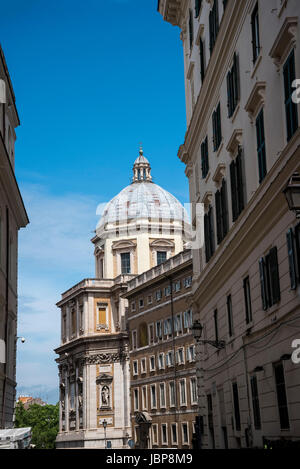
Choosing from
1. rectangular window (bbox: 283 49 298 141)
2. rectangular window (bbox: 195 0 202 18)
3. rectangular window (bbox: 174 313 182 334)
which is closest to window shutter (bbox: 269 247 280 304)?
rectangular window (bbox: 283 49 298 141)

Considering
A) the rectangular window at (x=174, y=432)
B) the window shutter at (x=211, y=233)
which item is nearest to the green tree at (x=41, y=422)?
the rectangular window at (x=174, y=432)

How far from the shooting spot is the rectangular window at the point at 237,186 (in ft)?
78.8

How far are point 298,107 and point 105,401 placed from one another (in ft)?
272

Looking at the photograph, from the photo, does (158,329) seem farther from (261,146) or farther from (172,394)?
(261,146)

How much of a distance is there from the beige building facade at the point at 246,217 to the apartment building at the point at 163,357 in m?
33.2

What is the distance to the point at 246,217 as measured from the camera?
22.7m

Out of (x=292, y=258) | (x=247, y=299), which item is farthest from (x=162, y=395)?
(x=292, y=258)

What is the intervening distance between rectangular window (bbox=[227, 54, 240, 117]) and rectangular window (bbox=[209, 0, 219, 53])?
2.74 meters

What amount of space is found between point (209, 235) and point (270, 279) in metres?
10.3

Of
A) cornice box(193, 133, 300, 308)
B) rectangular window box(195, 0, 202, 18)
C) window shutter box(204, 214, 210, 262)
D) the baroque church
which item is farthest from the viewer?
the baroque church

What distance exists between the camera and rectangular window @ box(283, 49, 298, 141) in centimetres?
1791

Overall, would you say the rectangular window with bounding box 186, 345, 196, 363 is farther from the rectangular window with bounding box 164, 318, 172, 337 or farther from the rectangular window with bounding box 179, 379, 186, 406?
the rectangular window with bounding box 164, 318, 172, 337

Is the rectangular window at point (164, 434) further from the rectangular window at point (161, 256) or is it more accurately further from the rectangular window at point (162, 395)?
the rectangular window at point (161, 256)
